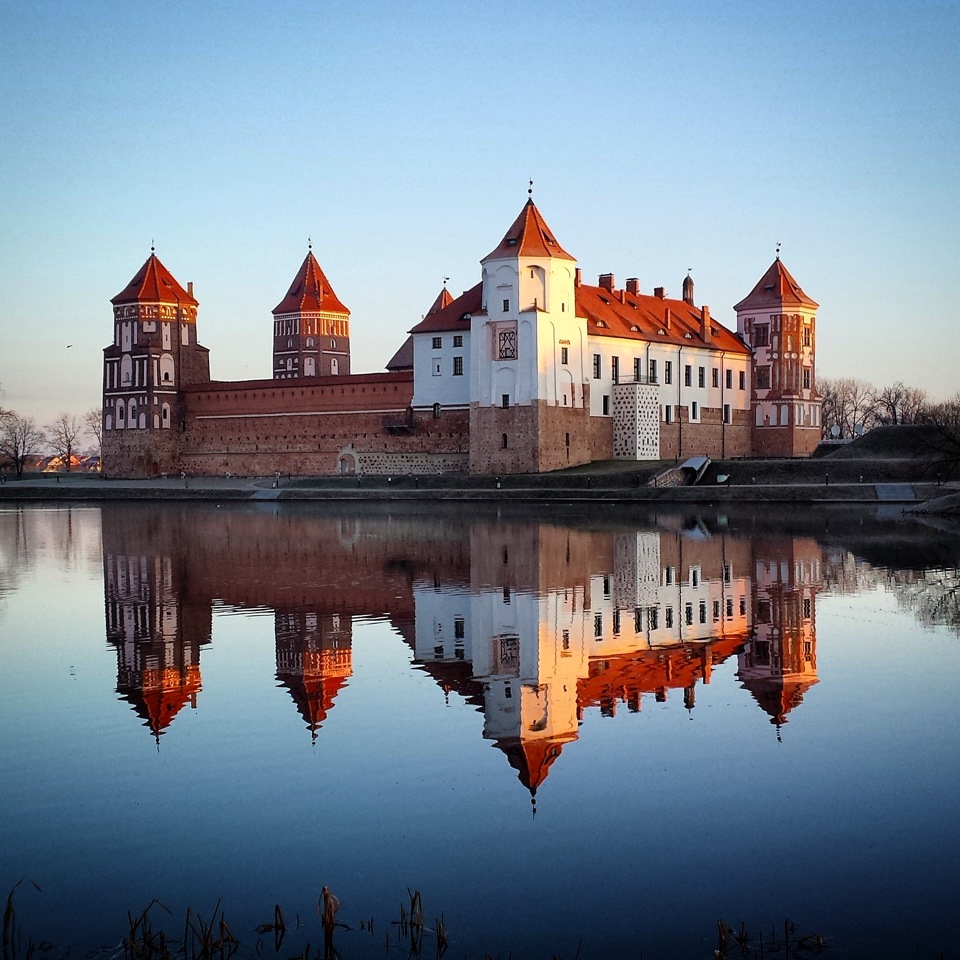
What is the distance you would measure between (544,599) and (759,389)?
4774 cm

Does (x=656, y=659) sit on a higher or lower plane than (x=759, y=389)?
lower

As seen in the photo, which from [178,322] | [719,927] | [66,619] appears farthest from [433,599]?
[178,322]

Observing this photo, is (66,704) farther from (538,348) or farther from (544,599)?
(538,348)

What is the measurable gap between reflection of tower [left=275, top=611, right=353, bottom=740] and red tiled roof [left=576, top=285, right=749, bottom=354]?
1529 inches

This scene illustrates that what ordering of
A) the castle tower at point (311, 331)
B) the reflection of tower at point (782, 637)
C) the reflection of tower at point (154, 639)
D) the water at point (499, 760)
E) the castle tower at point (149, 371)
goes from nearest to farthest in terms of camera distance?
the water at point (499, 760), the reflection of tower at point (154, 639), the reflection of tower at point (782, 637), the castle tower at point (149, 371), the castle tower at point (311, 331)

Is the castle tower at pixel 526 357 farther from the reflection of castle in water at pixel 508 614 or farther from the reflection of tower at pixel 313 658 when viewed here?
the reflection of tower at pixel 313 658

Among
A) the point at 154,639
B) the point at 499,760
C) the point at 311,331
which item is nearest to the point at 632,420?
the point at 311,331

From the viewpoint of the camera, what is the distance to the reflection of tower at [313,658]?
10.7m

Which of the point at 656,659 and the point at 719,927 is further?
the point at 656,659

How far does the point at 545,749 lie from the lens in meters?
8.95

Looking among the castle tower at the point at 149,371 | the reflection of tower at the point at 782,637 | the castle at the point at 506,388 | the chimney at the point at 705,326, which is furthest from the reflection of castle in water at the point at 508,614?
the castle tower at the point at 149,371

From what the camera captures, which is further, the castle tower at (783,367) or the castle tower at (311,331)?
the castle tower at (311,331)

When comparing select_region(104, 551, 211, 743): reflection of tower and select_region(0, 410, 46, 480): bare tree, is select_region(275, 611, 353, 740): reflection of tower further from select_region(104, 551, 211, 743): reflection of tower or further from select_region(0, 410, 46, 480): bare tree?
select_region(0, 410, 46, 480): bare tree

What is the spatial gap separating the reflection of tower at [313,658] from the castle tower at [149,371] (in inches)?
2031
